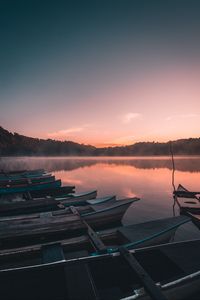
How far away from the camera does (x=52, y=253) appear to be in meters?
7.22

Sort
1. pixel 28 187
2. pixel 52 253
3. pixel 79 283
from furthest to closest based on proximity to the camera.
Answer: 1. pixel 28 187
2. pixel 52 253
3. pixel 79 283

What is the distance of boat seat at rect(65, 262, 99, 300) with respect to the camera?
446 centimetres

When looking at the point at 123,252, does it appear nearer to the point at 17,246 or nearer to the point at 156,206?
the point at 17,246

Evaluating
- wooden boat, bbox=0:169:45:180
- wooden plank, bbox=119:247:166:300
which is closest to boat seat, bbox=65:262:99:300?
wooden plank, bbox=119:247:166:300

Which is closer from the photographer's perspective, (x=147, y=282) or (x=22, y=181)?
(x=147, y=282)

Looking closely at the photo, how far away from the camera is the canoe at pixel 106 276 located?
180 inches

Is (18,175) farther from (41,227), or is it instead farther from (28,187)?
(41,227)

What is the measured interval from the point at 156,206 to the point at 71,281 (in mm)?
20608

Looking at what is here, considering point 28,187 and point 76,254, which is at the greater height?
point 28,187

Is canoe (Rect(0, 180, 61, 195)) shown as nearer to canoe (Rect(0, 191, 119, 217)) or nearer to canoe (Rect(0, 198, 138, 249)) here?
canoe (Rect(0, 191, 119, 217))

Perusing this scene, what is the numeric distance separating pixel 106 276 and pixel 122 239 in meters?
3.48

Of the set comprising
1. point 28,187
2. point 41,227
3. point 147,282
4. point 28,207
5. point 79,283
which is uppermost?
point 147,282

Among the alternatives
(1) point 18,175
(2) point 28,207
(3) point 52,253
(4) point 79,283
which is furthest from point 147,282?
(1) point 18,175

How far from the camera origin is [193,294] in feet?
14.7
